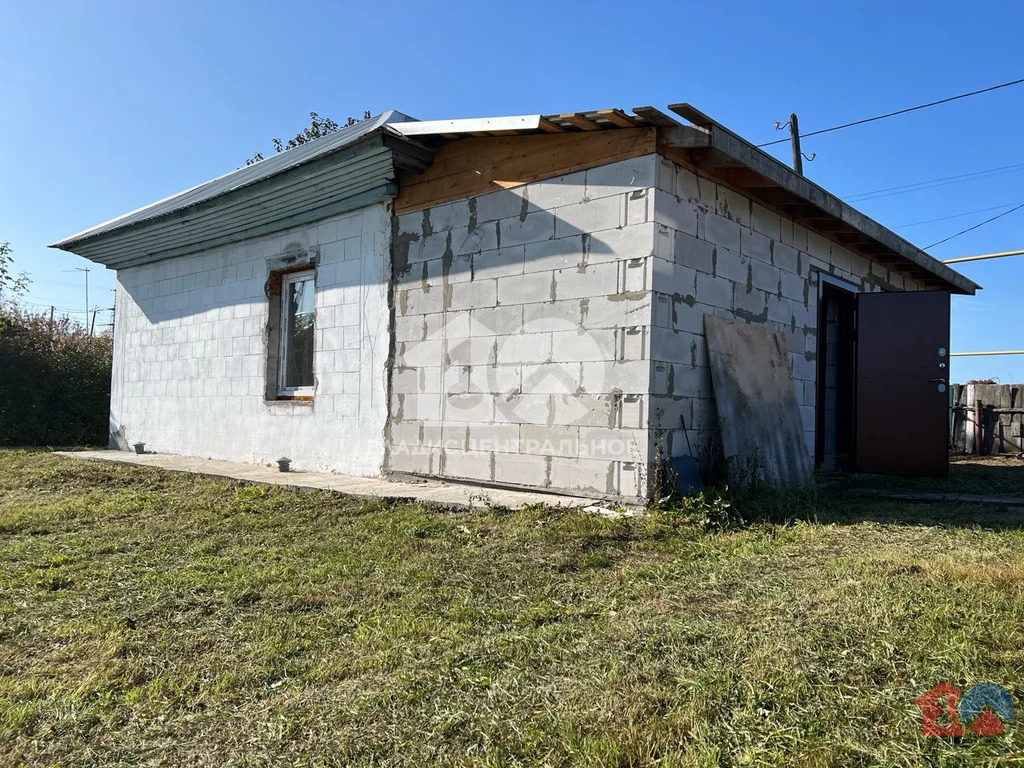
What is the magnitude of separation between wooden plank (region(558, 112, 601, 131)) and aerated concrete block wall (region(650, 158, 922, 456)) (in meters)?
0.59

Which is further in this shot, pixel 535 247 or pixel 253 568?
pixel 535 247

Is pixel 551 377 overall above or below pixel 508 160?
below

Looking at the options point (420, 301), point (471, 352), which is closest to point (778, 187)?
point (471, 352)

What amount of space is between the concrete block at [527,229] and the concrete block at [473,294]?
1.25ft

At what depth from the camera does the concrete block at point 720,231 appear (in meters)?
5.76

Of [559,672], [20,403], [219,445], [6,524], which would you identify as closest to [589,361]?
[559,672]

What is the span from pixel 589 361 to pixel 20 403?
11.9 m

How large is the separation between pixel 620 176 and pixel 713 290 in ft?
4.07

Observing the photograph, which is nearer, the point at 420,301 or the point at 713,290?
the point at 713,290

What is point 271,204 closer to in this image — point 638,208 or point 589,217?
point 589,217

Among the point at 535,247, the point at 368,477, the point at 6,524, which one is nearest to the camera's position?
the point at 6,524

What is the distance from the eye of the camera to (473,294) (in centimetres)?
626

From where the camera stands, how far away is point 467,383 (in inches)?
247

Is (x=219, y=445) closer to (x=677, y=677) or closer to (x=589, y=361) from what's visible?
(x=589, y=361)
